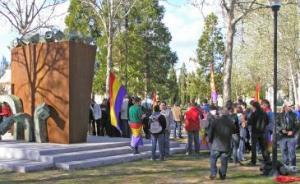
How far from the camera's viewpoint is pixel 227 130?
1275 centimetres

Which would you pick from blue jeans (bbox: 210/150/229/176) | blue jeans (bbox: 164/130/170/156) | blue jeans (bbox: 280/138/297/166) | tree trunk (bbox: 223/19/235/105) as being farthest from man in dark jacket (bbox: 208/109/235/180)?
tree trunk (bbox: 223/19/235/105)

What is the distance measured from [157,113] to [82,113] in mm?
2952

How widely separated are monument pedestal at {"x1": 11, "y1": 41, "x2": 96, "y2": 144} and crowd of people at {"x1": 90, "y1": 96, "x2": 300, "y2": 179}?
1.98 m

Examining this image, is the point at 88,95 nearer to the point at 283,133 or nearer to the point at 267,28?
the point at 283,133

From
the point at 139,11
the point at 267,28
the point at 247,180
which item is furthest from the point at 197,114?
the point at 139,11

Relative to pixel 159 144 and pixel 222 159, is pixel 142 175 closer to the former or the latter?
pixel 222 159

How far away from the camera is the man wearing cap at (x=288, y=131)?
14.3 m

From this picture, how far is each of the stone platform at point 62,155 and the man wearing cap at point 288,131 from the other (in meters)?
4.81

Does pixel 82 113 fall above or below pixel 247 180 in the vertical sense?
above

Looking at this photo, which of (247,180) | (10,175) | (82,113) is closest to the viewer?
(247,180)

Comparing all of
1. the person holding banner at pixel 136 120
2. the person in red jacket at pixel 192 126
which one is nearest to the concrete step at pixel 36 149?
the person holding banner at pixel 136 120

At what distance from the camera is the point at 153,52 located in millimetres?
59125

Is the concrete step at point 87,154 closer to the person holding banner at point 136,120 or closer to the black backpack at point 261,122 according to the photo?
the person holding banner at point 136,120

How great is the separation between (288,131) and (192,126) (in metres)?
4.34
